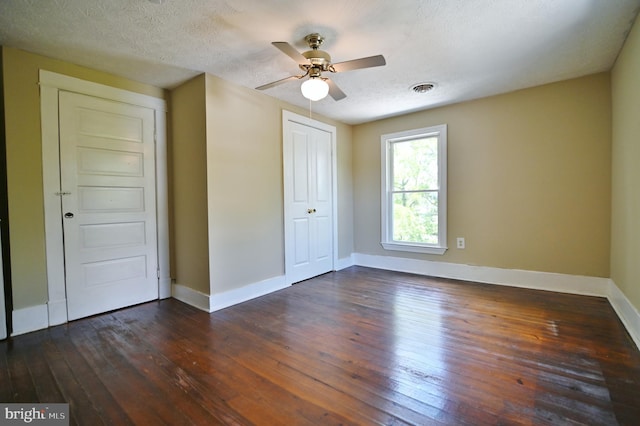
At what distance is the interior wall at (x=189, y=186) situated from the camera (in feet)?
9.75

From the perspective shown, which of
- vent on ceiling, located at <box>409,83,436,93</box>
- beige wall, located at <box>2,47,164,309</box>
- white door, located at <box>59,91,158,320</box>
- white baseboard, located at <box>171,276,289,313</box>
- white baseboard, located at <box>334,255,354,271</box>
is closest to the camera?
beige wall, located at <box>2,47,164,309</box>

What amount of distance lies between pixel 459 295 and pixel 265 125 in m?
2.93

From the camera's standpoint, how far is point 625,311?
2.41m

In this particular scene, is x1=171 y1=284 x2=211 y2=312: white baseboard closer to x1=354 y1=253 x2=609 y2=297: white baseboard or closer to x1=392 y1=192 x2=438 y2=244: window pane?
x1=354 y1=253 x2=609 y2=297: white baseboard

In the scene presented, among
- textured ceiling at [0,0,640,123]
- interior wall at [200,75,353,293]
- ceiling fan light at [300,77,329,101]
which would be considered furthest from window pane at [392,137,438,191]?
ceiling fan light at [300,77,329,101]

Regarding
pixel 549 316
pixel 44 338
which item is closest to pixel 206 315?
pixel 44 338

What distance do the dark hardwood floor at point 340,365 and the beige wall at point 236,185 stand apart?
54 cm

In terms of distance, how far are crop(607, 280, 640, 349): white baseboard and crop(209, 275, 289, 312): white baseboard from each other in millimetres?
3116

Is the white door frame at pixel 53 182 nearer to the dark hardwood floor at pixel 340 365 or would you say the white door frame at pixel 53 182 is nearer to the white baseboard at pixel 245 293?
the dark hardwood floor at pixel 340 365

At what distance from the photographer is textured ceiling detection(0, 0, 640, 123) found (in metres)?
1.93

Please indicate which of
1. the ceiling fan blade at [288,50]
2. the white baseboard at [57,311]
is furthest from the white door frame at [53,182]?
the ceiling fan blade at [288,50]
